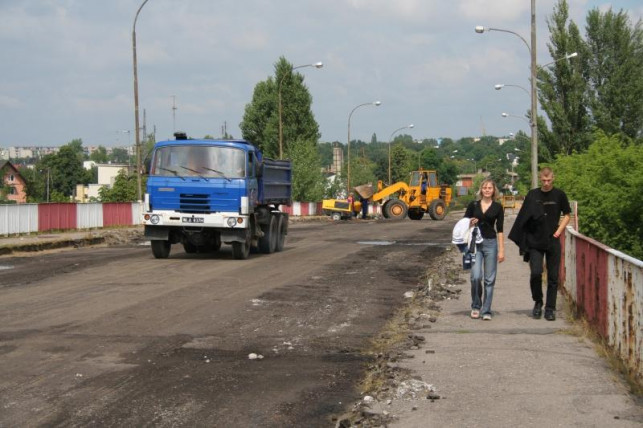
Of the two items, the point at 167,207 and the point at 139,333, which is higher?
the point at 167,207

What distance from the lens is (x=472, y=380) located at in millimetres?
7480

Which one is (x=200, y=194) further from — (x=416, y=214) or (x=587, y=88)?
(x=587, y=88)

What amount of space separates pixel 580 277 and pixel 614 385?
4.19 meters

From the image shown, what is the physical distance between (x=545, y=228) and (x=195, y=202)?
11019 mm

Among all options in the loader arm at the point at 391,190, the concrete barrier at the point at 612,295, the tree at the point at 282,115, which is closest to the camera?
the concrete barrier at the point at 612,295

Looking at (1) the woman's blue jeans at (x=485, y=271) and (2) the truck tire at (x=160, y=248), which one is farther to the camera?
(2) the truck tire at (x=160, y=248)

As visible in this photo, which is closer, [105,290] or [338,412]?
[338,412]

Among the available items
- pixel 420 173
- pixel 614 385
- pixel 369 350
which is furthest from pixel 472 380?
pixel 420 173

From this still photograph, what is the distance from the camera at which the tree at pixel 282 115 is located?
89500 millimetres

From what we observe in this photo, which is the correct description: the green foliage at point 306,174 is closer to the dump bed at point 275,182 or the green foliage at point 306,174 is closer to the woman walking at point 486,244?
the dump bed at point 275,182

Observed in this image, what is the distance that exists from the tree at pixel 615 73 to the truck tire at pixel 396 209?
51.9ft

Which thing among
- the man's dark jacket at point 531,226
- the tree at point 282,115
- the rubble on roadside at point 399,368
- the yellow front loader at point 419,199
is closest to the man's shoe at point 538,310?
the man's dark jacket at point 531,226

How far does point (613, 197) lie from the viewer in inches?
1054

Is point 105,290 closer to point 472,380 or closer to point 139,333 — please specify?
point 139,333
